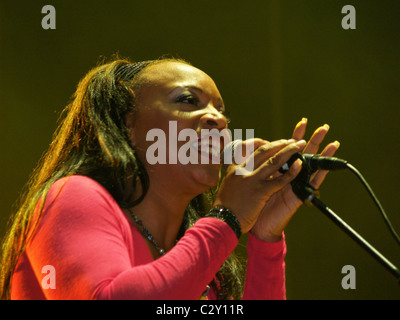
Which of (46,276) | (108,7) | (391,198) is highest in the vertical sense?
(108,7)

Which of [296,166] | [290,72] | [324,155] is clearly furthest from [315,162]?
[290,72]

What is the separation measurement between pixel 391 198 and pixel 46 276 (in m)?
2.04

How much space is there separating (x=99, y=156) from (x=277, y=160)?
0.55 m

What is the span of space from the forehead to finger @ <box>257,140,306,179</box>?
1.54 ft

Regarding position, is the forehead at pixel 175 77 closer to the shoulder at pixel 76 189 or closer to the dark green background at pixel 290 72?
the shoulder at pixel 76 189

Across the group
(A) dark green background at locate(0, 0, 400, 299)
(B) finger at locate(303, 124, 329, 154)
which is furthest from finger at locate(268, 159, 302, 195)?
(A) dark green background at locate(0, 0, 400, 299)

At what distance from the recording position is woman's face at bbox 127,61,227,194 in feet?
4.88

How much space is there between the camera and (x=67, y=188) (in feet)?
4.12

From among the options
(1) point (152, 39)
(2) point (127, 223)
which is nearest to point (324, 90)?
(1) point (152, 39)

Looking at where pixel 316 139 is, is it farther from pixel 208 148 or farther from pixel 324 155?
pixel 208 148

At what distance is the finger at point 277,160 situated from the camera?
122cm

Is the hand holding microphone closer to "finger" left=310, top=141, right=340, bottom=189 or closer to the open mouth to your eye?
"finger" left=310, top=141, right=340, bottom=189

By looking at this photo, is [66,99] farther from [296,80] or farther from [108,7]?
[296,80]

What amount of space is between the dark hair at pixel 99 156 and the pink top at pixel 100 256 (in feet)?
0.22
